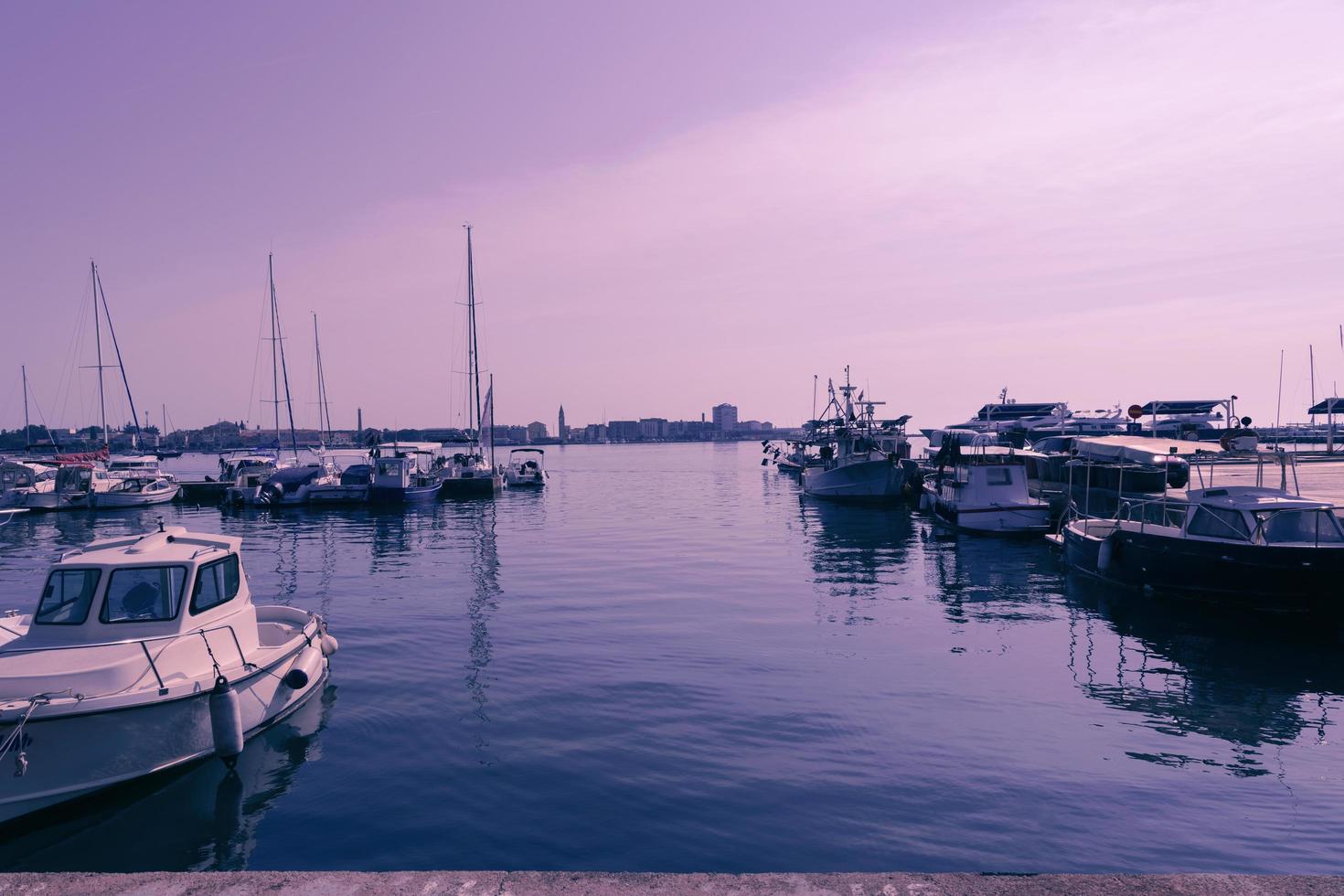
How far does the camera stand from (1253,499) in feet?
71.1

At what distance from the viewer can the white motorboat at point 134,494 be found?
200ft

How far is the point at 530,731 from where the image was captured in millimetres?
13039

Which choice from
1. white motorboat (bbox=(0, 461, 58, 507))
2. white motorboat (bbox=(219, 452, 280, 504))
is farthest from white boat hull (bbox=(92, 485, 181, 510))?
white motorboat (bbox=(219, 452, 280, 504))

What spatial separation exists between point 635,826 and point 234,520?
5224 cm

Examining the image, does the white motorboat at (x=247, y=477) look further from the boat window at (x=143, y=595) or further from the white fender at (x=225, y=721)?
the white fender at (x=225, y=721)

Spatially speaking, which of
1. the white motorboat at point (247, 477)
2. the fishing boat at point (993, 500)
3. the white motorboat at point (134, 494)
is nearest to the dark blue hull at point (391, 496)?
the white motorboat at point (247, 477)

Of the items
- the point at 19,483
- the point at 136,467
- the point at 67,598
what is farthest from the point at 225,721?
the point at 136,467

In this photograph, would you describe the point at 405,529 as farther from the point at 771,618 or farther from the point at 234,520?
the point at 771,618

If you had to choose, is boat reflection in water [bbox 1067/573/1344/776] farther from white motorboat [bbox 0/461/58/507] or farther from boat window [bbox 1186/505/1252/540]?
white motorboat [bbox 0/461/58/507]

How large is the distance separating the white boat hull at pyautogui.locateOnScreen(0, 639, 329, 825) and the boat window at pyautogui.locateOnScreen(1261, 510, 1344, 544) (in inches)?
948

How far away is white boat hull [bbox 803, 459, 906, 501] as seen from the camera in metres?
59.1

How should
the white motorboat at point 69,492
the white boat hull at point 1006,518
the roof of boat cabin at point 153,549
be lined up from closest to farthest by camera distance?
the roof of boat cabin at point 153,549 < the white boat hull at point 1006,518 < the white motorboat at point 69,492

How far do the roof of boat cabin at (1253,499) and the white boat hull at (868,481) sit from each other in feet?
116

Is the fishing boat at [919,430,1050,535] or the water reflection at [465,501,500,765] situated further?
the fishing boat at [919,430,1050,535]
